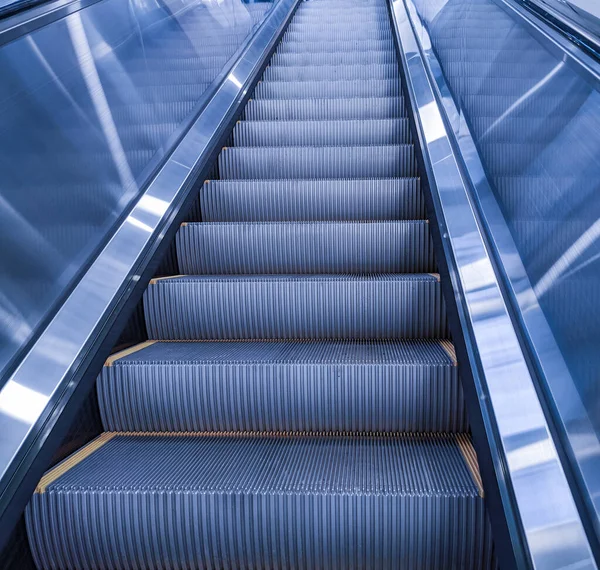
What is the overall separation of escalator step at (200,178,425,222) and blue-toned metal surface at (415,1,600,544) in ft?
A: 1.44

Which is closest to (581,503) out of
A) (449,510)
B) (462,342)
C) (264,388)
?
(449,510)

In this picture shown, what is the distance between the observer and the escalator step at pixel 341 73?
5320mm

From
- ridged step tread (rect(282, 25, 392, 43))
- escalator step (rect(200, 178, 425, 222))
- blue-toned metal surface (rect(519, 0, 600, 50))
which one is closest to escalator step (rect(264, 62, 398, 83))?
ridged step tread (rect(282, 25, 392, 43))

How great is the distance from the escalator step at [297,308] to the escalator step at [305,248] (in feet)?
0.94

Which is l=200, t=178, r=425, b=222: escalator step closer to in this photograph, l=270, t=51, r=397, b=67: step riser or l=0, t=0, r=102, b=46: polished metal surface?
l=0, t=0, r=102, b=46: polished metal surface

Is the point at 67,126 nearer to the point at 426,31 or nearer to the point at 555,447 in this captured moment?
the point at 555,447

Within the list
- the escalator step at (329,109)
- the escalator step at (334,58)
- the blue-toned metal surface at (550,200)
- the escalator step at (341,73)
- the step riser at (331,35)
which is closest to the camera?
the blue-toned metal surface at (550,200)

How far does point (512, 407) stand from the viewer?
1598 millimetres

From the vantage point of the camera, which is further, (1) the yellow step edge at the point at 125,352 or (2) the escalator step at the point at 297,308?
(2) the escalator step at the point at 297,308

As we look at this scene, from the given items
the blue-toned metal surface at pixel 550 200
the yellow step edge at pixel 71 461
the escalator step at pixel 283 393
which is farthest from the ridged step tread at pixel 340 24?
the yellow step edge at pixel 71 461

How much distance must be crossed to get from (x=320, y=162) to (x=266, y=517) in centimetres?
236

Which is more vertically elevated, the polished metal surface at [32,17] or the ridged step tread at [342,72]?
the polished metal surface at [32,17]

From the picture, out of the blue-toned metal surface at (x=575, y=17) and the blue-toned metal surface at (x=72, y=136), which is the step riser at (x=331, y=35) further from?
the blue-toned metal surface at (x=575, y=17)

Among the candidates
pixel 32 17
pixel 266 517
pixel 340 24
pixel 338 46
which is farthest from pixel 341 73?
pixel 266 517
